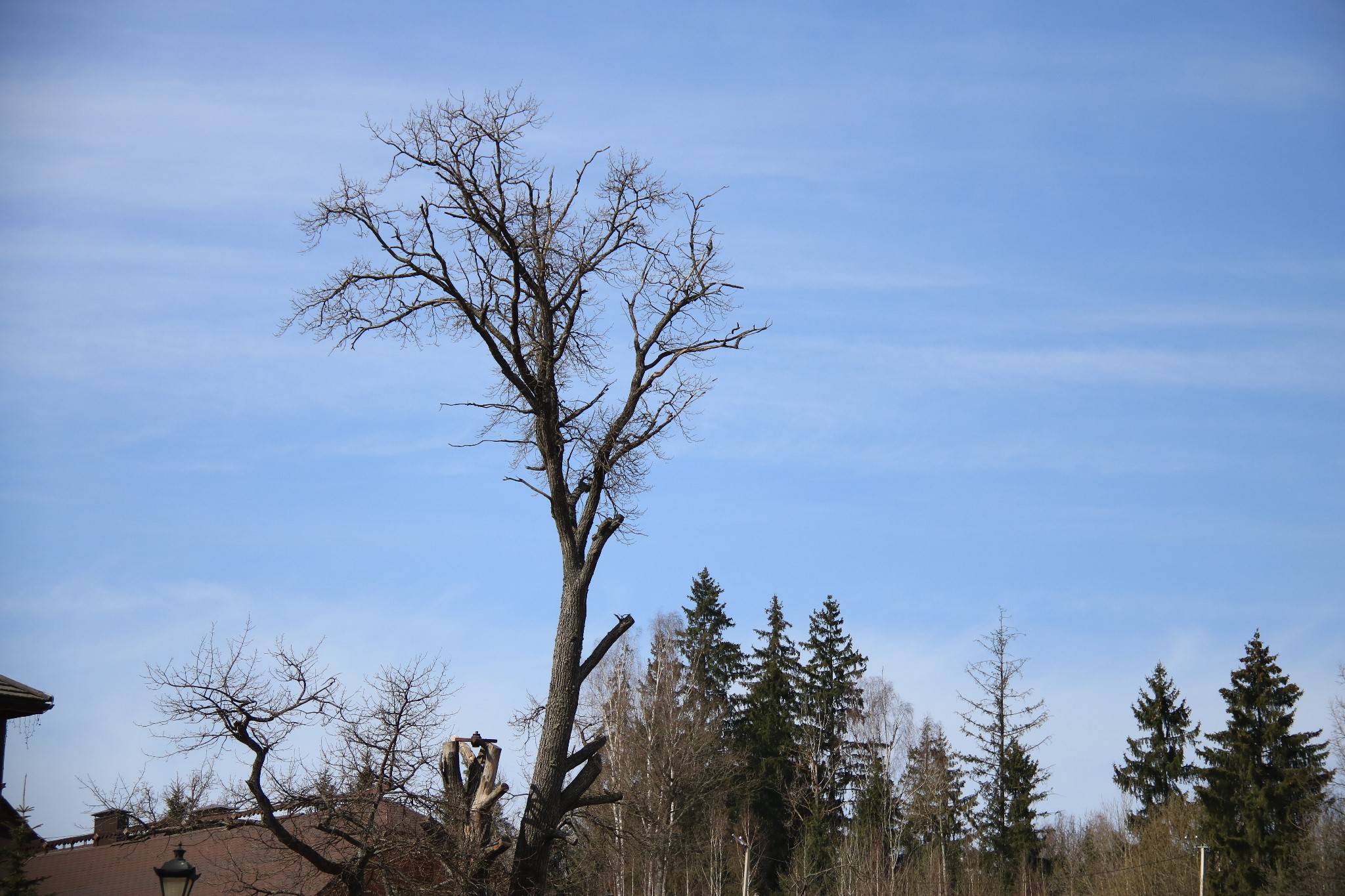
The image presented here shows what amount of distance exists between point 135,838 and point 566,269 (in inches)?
371

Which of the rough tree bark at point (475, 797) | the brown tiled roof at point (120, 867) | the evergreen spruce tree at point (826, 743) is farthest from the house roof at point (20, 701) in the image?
the evergreen spruce tree at point (826, 743)

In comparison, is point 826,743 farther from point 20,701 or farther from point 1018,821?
point 20,701

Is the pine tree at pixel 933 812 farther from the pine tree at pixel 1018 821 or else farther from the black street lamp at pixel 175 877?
the black street lamp at pixel 175 877

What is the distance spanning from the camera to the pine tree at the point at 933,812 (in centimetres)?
5328

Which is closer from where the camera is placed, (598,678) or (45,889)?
(45,889)

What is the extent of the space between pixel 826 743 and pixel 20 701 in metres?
43.7

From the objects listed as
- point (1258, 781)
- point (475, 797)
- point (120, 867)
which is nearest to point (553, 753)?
point (475, 797)

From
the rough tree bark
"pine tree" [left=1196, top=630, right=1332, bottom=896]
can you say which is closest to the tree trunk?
the rough tree bark

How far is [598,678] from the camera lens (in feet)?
167

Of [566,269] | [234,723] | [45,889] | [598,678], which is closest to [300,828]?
[234,723]

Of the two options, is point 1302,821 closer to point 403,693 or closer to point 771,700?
point 771,700

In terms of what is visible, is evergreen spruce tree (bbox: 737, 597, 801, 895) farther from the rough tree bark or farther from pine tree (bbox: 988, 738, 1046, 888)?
the rough tree bark

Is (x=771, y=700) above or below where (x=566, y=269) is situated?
below

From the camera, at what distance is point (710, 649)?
59.5 metres
